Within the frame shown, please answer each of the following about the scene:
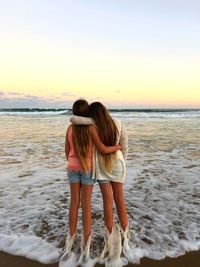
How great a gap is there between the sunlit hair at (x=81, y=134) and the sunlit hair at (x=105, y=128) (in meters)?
0.09

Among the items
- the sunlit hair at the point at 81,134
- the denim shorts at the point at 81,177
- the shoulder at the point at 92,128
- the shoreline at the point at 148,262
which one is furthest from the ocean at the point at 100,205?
the shoulder at the point at 92,128

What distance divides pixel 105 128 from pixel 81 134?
0.94ft

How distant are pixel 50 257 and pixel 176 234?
190 centimetres

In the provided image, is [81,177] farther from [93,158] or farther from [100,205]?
[100,205]

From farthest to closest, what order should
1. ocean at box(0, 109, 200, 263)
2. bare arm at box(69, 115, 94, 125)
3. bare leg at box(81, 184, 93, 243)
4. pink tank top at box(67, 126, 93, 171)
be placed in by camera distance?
ocean at box(0, 109, 200, 263) < bare leg at box(81, 184, 93, 243) < pink tank top at box(67, 126, 93, 171) < bare arm at box(69, 115, 94, 125)

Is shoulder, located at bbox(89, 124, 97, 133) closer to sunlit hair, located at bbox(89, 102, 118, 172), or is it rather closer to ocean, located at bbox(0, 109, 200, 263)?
sunlit hair, located at bbox(89, 102, 118, 172)

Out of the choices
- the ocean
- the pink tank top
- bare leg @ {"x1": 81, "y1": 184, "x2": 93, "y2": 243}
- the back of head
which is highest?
the back of head

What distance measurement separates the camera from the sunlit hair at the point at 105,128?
4266mm

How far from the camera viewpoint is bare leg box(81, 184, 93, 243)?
446 centimetres

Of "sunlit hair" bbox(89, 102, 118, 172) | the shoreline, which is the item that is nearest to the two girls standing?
"sunlit hair" bbox(89, 102, 118, 172)

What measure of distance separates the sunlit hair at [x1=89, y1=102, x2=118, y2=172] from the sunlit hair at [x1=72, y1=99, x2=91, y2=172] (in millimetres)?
90

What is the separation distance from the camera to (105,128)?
14.1 feet

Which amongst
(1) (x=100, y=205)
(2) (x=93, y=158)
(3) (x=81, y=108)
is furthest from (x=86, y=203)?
(1) (x=100, y=205)

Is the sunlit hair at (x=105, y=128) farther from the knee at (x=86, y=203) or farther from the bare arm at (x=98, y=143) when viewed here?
the knee at (x=86, y=203)
